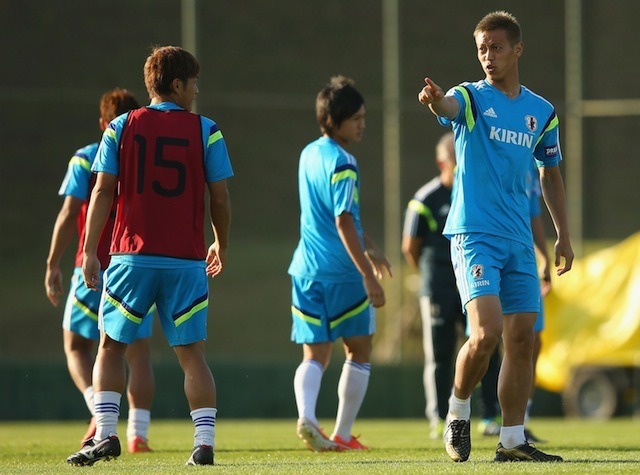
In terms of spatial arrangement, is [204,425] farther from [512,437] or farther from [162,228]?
[512,437]

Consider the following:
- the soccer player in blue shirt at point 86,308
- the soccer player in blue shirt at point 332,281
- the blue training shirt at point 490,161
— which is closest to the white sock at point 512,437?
the blue training shirt at point 490,161

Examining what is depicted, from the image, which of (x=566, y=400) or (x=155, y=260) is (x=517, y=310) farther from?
(x=566, y=400)

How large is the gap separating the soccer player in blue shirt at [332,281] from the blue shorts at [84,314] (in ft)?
3.25

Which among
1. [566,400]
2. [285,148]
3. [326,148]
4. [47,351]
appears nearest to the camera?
[326,148]

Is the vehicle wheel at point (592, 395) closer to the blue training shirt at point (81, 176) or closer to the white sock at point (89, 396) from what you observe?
the white sock at point (89, 396)

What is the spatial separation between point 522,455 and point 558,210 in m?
1.30

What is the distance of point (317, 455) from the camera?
25.2 feet

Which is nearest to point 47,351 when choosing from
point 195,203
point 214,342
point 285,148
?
point 214,342

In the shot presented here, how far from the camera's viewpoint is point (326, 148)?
8305 millimetres

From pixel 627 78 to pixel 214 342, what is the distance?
6461mm

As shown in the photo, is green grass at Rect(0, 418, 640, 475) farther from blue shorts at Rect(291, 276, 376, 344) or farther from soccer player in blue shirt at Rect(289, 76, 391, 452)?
blue shorts at Rect(291, 276, 376, 344)

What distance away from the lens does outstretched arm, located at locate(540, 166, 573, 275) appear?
23.1 feet

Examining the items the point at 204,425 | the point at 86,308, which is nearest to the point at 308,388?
the point at 86,308

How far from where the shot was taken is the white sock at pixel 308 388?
8.10 m
